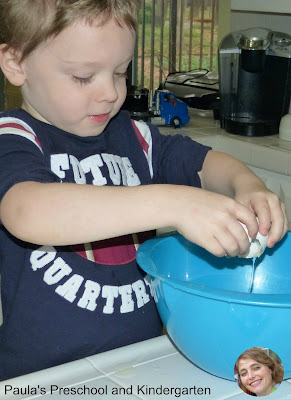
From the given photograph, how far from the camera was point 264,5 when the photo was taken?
7.07 ft

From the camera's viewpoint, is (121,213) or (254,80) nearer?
(121,213)

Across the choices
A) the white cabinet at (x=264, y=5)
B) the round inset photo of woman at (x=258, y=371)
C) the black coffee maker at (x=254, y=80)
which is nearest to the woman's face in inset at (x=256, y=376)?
the round inset photo of woman at (x=258, y=371)

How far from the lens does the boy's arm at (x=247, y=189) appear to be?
875 millimetres

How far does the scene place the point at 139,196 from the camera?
0.78 m

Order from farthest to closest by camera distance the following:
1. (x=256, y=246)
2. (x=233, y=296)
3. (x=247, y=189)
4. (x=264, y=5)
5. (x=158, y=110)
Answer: (x=158, y=110), (x=264, y=5), (x=247, y=189), (x=256, y=246), (x=233, y=296)

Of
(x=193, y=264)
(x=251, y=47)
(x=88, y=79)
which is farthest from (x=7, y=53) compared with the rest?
(x=251, y=47)

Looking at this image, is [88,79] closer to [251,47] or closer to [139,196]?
[139,196]

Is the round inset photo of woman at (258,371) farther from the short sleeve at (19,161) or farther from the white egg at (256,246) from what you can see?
the short sleeve at (19,161)

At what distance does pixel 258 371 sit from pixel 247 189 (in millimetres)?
325

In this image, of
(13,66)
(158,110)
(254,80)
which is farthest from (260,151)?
(13,66)

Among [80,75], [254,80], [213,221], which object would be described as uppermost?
[80,75]

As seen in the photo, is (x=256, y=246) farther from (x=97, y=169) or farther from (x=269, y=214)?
(x=97, y=169)

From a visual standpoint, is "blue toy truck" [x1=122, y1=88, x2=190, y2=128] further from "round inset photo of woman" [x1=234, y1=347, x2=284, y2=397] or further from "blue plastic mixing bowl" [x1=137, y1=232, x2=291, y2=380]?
"round inset photo of woman" [x1=234, y1=347, x2=284, y2=397]

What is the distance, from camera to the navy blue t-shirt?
100 cm
